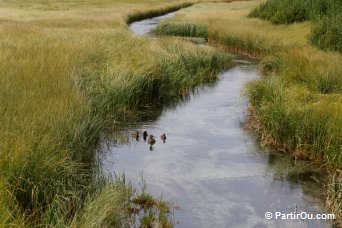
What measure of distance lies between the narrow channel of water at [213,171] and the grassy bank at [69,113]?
2.25 feet

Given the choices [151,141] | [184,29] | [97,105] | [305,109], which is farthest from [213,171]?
[184,29]

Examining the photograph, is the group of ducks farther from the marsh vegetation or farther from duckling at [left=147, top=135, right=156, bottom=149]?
the marsh vegetation

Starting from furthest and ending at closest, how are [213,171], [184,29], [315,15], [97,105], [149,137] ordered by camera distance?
[184,29], [315,15], [149,137], [97,105], [213,171]

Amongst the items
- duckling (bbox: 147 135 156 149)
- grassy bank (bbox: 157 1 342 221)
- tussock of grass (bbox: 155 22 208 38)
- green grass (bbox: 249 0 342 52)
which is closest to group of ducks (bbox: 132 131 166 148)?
duckling (bbox: 147 135 156 149)

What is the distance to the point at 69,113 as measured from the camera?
9016 millimetres

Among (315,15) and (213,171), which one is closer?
(213,171)

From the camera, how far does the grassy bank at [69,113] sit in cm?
653

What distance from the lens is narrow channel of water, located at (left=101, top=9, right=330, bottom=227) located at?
8.15 m

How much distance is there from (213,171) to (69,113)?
324cm

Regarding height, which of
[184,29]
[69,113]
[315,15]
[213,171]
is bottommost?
[213,171]

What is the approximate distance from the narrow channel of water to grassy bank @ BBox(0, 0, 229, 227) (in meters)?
0.69

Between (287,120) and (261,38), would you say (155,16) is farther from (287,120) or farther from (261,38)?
(287,120)

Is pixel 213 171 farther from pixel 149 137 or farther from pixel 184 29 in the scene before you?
→ pixel 184 29

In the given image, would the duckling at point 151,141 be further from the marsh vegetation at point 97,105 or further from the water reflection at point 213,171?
the marsh vegetation at point 97,105
